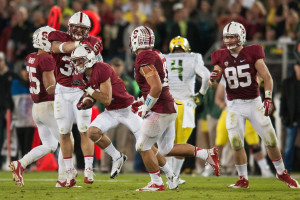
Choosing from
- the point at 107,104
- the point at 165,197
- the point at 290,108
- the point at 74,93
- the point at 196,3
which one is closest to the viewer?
the point at 165,197

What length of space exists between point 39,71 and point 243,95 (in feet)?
8.62

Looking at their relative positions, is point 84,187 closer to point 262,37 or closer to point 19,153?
point 19,153

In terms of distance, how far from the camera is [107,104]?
938cm

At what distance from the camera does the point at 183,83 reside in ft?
37.2

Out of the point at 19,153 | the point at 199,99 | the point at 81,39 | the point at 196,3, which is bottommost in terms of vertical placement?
the point at 19,153

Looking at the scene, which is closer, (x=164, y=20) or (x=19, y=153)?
(x=19, y=153)

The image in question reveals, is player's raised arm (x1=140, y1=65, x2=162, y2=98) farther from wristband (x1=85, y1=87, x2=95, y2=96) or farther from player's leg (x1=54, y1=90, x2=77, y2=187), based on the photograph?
player's leg (x1=54, y1=90, x2=77, y2=187)

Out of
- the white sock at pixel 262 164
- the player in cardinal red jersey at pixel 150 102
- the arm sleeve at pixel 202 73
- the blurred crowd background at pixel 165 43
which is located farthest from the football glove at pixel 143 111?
the white sock at pixel 262 164

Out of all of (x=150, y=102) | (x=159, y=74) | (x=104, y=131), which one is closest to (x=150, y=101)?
(x=150, y=102)

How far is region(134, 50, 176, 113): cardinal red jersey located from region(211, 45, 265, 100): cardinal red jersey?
1032 mm

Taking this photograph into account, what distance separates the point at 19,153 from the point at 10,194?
6.36 meters

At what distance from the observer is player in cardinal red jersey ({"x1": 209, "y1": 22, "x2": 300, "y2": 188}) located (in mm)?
9750

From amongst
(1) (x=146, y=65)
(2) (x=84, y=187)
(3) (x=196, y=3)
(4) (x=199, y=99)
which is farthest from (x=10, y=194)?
(3) (x=196, y=3)

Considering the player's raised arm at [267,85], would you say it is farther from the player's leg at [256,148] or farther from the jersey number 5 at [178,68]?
the player's leg at [256,148]
